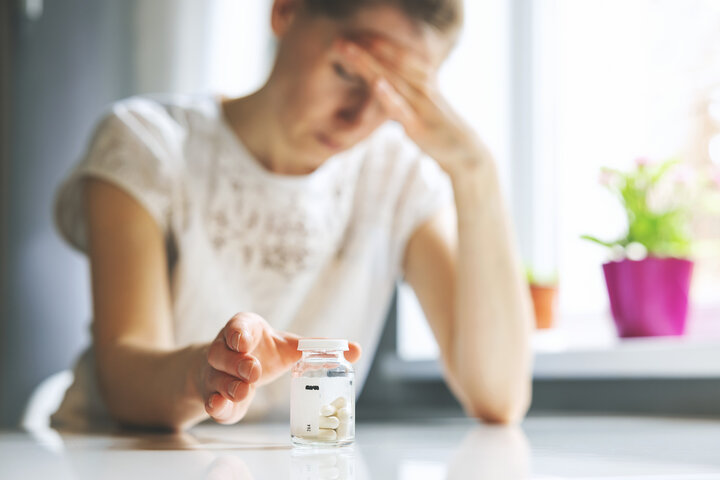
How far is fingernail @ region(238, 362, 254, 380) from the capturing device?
22.7 inches

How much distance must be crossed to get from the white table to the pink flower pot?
0.46m

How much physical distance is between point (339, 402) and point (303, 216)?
66 cm

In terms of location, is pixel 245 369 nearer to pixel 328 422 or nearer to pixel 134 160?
pixel 328 422

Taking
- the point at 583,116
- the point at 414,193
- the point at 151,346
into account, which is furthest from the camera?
the point at 583,116

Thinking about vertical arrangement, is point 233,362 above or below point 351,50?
below

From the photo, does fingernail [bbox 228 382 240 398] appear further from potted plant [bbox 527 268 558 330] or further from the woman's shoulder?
potted plant [bbox 527 268 558 330]

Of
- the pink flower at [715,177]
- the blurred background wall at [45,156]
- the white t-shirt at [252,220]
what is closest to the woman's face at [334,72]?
the white t-shirt at [252,220]

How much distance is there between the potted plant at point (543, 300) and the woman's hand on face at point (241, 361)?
109 centimetres

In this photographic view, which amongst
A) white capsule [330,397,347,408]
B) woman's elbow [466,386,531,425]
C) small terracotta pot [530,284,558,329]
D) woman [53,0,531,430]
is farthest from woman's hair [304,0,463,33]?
small terracotta pot [530,284,558,329]

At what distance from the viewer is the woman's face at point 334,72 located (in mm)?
1067

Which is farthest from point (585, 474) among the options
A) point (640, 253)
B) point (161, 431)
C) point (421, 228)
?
point (640, 253)

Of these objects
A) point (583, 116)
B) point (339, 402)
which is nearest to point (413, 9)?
point (339, 402)

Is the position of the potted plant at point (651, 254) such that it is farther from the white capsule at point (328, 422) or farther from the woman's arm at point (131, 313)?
the white capsule at point (328, 422)

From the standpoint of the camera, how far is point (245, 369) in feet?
1.90
